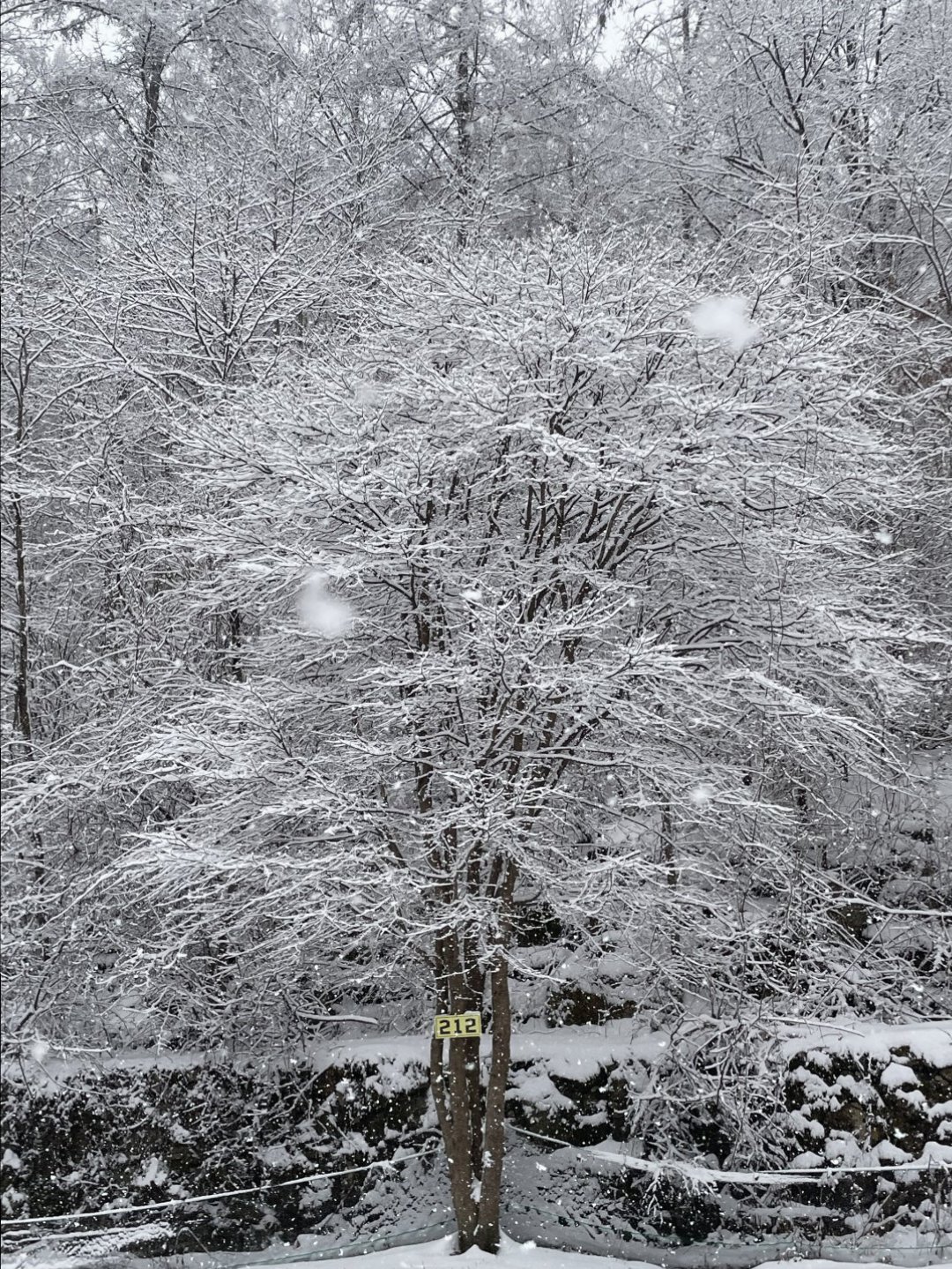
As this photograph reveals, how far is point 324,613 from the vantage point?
6.48 meters

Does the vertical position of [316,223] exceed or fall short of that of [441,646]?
it exceeds it

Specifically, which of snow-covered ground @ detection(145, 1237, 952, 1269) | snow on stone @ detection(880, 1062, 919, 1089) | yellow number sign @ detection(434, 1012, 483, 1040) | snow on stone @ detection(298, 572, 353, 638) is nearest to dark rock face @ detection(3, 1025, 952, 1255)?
snow on stone @ detection(880, 1062, 919, 1089)

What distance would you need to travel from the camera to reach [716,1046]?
727 cm

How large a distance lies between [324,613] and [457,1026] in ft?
9.39

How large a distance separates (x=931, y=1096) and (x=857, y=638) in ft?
12.3

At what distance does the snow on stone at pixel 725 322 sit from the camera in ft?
20.7

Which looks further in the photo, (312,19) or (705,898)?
(312,19)

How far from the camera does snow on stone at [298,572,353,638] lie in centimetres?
639

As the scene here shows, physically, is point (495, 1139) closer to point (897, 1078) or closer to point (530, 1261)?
point (530, 1261)

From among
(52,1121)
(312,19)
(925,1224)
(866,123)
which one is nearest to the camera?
(925,1224)

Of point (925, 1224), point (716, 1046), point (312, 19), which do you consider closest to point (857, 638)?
point (716, 1046)

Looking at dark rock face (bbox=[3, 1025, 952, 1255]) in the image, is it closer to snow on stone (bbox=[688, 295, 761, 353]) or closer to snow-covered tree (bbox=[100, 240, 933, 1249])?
snow-covered tree (bbox=[100, 240, 933, 1249])

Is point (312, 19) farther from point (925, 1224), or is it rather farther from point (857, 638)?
point (925, 1224)

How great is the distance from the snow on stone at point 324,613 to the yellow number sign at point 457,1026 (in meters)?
2.63
